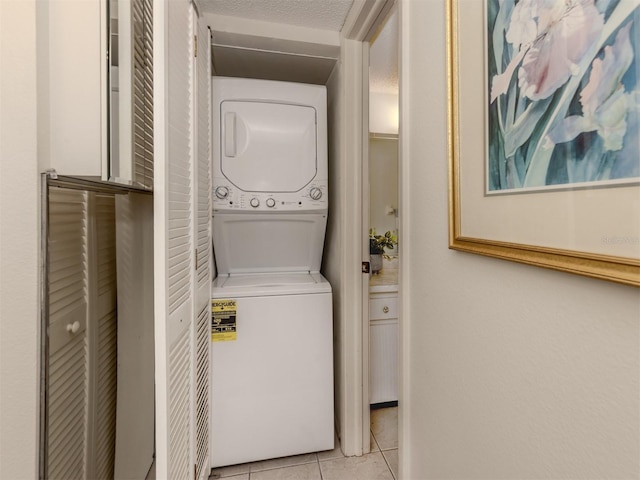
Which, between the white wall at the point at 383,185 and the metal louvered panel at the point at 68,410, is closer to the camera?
the metal louvered panel at the point at 68,410

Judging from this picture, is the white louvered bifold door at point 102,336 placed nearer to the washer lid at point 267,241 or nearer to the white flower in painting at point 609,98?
the washer lid at point 267,241

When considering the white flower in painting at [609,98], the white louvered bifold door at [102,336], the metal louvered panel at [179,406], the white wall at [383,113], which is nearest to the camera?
the white flower in painting at [609,98]

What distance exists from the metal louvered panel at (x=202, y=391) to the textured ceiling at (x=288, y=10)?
1439 mm

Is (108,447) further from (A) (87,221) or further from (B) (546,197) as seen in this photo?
(B) (546,197)

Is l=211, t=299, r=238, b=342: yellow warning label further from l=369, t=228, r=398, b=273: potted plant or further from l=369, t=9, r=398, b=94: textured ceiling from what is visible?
l=369, t=9, r=398, b=94: textured ceiling

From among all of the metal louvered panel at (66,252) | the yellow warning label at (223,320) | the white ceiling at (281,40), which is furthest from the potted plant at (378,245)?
the metal louvered panel at (66,252)

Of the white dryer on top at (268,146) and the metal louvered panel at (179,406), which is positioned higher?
the white dryer on top at (268,146)

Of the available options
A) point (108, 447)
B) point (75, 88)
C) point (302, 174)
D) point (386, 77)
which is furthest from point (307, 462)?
point (386, 77)

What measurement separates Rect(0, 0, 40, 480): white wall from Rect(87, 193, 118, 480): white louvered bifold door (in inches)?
16.9

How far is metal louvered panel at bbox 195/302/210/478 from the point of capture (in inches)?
52.6

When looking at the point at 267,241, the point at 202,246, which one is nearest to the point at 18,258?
the point at 202,246

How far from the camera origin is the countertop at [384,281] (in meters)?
2.12

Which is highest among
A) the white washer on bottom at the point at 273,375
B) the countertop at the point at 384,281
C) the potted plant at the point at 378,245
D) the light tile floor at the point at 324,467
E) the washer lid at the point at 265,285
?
the potted plant at the point at 378,245

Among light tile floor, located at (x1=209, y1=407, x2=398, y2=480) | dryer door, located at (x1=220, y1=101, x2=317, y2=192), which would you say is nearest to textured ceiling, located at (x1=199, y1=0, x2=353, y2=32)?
dryer door, located at (x1=220, y1=101, x2=317, y2=192)
